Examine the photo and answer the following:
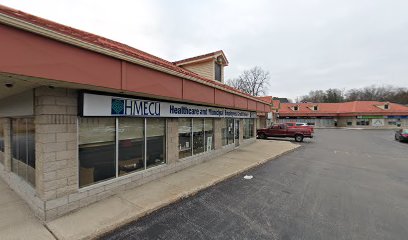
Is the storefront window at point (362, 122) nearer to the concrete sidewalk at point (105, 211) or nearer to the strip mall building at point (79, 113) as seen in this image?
the strip mall building at point (79, 113)

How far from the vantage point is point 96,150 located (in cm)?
558

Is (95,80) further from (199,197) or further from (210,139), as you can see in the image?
(210,139)

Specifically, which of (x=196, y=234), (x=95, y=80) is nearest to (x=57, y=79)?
(x=95, y=80)

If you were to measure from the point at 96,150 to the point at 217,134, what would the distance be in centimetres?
757

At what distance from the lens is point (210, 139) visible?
11.5m

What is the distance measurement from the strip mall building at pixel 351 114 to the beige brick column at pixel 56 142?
174 ft

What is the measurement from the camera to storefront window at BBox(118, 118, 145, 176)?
20.2ft

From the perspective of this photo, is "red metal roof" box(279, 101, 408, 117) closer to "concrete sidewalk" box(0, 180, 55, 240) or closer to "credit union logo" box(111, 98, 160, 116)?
"credit union logo" box(111, 98, 160, 116)

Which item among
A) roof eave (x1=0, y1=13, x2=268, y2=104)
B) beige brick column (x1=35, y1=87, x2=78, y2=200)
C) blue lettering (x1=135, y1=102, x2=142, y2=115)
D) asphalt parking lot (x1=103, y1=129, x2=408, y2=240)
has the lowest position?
asphalt parking lot (x1=103, y1=129, x2=408, y2=240)

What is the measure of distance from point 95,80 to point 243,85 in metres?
54.9

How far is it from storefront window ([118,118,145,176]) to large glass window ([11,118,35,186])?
89.7 inches

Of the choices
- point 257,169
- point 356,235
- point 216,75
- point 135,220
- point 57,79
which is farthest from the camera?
point 216,75

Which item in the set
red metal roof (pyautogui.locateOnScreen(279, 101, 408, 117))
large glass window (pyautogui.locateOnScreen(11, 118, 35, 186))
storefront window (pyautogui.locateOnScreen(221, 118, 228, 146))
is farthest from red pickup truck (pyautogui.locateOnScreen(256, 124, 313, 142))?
red metal roof (pyautogui.locateOnScreen(279, 101, 408, 117))

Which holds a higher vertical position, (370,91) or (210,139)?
(370,91)
